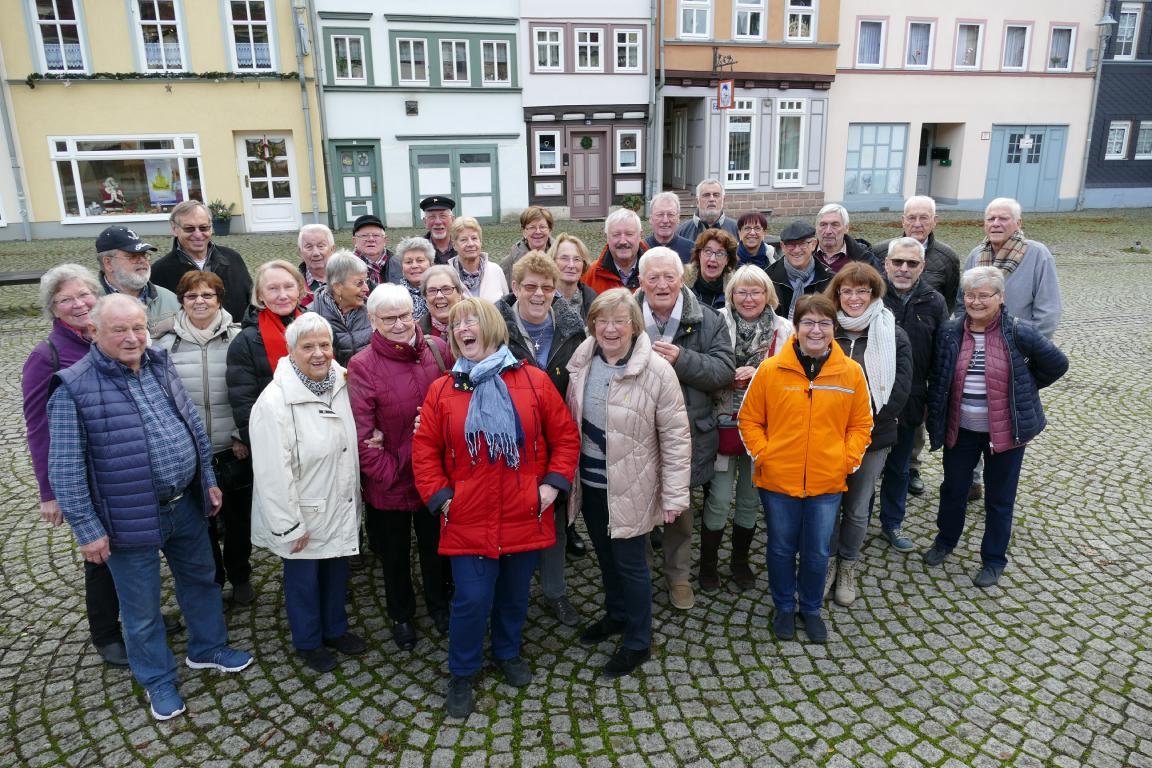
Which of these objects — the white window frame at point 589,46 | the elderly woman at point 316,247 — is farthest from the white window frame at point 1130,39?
the elderly woman at point 316,247

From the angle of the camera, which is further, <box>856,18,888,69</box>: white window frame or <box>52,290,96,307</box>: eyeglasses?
<box>856,18,888,69</box>: white window frame

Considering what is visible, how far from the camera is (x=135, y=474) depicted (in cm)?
326

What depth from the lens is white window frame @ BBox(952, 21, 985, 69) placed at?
25.9 meters

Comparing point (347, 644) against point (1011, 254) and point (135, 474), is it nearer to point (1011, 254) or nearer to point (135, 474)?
point (135, 474)

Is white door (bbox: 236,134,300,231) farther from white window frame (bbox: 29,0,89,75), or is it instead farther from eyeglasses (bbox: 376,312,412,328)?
eyeglasses (bbox: 376,312,412,328)

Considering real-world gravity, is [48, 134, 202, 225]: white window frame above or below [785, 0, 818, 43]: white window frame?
below

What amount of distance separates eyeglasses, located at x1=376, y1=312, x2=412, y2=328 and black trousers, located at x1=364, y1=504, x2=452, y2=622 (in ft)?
3.15

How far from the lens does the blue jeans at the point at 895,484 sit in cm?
489

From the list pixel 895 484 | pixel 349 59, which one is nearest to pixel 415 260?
pixel 895 484

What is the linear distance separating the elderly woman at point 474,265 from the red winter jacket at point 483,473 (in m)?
1.97

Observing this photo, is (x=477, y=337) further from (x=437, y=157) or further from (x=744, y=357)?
(x=437, y=157)

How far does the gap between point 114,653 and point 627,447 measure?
2.84m

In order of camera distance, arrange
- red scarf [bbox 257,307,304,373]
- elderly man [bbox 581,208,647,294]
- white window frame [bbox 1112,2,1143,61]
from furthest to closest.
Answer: white window frame [bbox 1112,2,1143,61]
elderly man [bbox 581,208,647,294]
red scarf [bbox 257,307,304,373]

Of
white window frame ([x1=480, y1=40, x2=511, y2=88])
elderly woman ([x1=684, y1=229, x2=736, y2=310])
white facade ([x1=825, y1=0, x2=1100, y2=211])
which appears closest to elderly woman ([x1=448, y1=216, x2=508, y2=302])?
elderly woman ([x1=684, y1=229, x2=736, y2=310])
